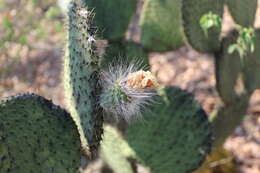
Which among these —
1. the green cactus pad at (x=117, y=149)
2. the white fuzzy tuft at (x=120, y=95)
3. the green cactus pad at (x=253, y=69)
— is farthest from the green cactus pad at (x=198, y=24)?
the white fuzzy tuft at (x=120, y=95)

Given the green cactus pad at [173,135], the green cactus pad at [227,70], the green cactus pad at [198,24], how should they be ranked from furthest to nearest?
the green cactus pad at [227,70] < the green cactus pad at [173,135] < the green cactus pad at [198,24]

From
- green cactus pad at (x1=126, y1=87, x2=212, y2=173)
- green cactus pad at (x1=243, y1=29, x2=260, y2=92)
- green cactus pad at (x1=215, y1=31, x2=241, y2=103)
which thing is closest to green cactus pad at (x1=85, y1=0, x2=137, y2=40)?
green cactus pad at (x1=126, y1=87, x2=212, y2=173)

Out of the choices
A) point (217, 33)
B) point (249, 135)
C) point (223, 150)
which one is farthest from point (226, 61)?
point (249, 135)

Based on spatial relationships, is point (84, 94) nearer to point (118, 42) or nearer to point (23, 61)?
point (118, 42)

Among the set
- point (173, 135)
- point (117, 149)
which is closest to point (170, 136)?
point (173, 135)

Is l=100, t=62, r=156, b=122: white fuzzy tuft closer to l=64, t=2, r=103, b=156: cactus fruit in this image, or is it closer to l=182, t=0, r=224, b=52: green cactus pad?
l=64, t=2, r=103, b=156: cactus fruit

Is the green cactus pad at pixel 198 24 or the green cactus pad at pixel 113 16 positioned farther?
the green cactus pad at pixel 113 16

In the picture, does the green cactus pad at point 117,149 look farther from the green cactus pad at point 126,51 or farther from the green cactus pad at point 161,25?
the green cactus pad at point 161,25
